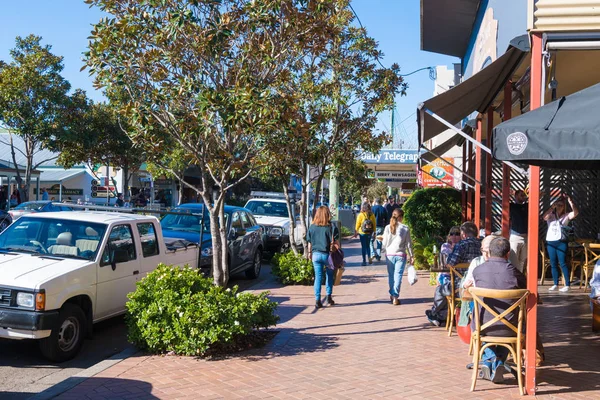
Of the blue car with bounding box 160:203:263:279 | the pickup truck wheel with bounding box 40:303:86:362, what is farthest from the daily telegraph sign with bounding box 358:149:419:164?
the pickup truck wheel with bounding box 40:303:86:362

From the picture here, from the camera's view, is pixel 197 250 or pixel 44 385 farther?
A: pixel 197 250

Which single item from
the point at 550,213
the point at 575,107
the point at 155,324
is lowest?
the point at 155,324

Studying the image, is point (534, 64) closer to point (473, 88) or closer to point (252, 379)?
point (473, 88)

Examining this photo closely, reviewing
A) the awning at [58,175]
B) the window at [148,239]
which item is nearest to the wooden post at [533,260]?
the window at [148,239]

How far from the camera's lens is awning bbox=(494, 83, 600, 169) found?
464cm

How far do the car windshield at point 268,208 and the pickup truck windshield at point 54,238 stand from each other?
39.0 ft

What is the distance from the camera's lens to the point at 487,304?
601 cm

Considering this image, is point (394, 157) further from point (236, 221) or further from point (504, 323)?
point (504, 323)

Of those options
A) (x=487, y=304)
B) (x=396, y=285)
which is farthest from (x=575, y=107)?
(x=396, y=285)

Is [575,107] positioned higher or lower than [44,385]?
higher

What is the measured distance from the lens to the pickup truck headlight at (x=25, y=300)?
6.91m

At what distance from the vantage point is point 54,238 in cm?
833

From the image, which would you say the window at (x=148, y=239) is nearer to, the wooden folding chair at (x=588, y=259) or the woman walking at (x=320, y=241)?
the woman walking at (x=320, y=241)

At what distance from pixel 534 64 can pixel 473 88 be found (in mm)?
2327
